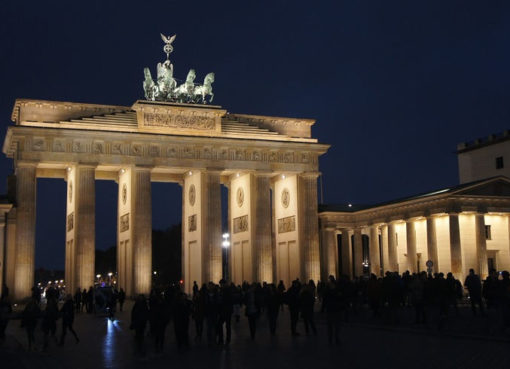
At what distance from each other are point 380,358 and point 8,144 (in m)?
40.0

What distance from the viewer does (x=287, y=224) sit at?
5588cm

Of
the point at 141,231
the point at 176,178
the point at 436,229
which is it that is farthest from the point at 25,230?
the point at 436,229

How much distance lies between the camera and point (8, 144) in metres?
48.8

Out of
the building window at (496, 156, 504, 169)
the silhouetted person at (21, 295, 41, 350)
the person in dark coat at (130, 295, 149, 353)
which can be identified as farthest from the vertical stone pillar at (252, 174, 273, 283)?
the person in dark coat at (130, 295, 149, 353)

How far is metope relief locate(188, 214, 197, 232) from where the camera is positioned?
5310 cm

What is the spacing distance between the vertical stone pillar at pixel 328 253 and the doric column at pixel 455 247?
1312 cm

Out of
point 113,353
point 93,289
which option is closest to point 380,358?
point 113,353

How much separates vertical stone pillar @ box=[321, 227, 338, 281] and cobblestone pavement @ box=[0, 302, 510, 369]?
117 ft

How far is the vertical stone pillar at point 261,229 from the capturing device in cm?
5216

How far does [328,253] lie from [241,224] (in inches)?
352

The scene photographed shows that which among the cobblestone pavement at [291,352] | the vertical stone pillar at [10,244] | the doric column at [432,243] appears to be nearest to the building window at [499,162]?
the doric column at [432,243]

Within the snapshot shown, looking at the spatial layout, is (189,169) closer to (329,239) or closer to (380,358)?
(329,239)

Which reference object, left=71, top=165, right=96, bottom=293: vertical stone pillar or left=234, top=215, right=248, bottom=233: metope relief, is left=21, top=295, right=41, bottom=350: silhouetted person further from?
left=234, top=215, right=248, bottom=233: metope relief

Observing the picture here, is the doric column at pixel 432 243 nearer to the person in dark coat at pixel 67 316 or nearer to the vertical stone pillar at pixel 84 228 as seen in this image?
the vertical stone pillar at pixel 84 228
